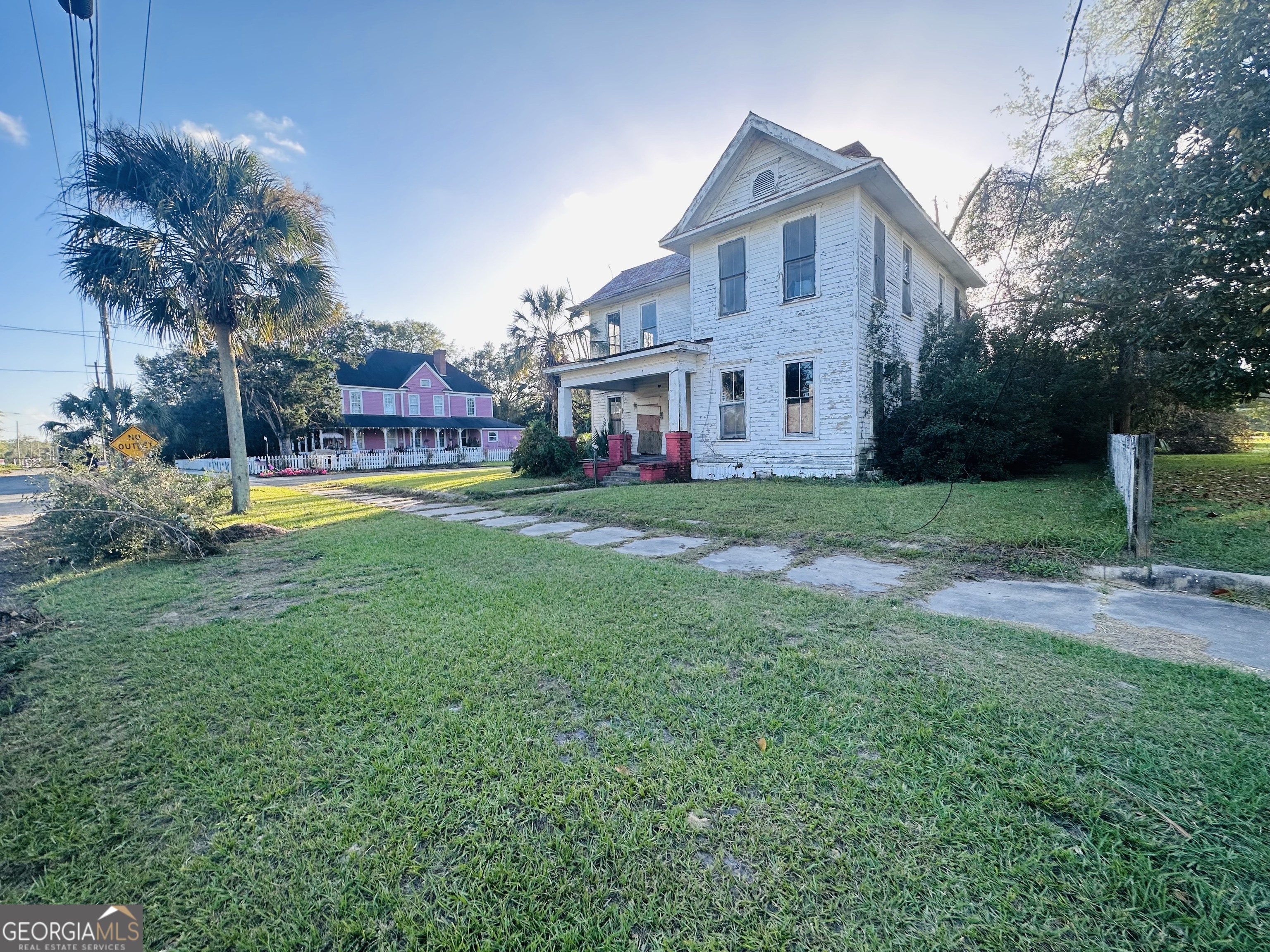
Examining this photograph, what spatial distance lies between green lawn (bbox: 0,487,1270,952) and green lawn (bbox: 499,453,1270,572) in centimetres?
222

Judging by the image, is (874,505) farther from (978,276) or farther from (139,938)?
(978,276)

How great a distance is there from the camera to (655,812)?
4.88ft

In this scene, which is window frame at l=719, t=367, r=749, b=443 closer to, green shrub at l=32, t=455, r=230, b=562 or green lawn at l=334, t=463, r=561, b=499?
green lawn at l=334, t=463, r=561, b=499

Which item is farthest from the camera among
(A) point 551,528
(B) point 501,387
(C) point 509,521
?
(B) point 501,387

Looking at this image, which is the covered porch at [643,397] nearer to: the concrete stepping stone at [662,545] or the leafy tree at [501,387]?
the concrete stepping stone at [662,545]

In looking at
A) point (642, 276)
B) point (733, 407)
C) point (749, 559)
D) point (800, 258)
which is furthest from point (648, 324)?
point (749, 559)

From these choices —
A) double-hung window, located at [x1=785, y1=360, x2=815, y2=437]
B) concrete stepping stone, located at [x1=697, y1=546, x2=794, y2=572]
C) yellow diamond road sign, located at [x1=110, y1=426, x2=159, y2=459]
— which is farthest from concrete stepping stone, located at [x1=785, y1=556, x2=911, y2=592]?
yellow diamond road sign, located at [x1=110, y1=426, x2=159, y2=459]

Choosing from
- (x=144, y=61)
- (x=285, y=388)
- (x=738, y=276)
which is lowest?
(x=285, y=388)

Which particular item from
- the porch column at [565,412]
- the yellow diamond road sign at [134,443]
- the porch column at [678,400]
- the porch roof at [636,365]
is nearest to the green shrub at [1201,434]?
the porch roof at [636,365]

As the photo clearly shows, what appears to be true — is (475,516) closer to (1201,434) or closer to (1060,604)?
(1060,604)

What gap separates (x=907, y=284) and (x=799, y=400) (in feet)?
13.6

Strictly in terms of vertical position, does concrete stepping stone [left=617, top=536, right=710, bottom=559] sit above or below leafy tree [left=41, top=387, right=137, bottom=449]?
below

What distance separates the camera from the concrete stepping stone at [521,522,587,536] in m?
6.20

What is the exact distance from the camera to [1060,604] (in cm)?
327
